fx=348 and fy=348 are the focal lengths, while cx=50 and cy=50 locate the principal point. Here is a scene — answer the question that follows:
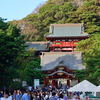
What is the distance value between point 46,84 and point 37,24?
30198 mm

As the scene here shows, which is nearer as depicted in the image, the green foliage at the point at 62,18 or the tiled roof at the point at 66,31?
the tiled roof at the point at 66,31

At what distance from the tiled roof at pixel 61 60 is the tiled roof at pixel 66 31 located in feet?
23.7

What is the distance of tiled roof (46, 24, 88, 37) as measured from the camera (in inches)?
2366

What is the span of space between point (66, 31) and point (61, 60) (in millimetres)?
12002

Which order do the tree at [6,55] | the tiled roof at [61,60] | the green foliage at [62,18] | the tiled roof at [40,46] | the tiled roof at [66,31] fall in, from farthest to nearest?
the green foliage at [62,18]
the tiled roof at [66,31]
the tiled roof at [40,46]
the tiled roof at [61,60]
the tree at [6,55]

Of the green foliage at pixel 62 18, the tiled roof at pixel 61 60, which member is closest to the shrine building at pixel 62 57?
the tiled roof at pixel 61 60

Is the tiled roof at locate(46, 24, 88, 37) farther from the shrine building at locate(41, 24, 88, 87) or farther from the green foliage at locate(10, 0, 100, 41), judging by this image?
the green foliage at locate(10, 0, 100, 41)

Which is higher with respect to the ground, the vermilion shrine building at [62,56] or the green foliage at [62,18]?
the green foliage at [62,18]

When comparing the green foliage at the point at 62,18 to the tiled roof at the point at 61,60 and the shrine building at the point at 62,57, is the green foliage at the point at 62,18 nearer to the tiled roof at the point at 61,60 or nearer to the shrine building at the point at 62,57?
the shrine building at the point at 62,57

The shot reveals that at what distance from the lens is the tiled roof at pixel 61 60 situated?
48438mm

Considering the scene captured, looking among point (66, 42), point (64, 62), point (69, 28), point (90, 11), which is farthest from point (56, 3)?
point (64, 62)

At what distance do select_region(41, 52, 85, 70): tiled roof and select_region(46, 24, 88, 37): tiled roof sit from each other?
7.22m

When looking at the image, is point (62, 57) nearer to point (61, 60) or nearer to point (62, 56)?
point (62, 56)

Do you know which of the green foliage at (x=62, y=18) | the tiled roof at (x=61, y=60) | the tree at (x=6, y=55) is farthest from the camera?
the green foliage at (x=62, y=18)
